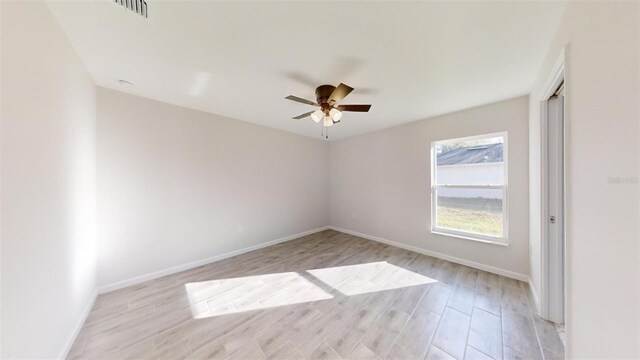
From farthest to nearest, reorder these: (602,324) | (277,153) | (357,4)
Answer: (277,153)
(357,4)
(602,324)

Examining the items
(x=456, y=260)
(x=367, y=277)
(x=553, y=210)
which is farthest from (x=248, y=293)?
(x=553, y=210)

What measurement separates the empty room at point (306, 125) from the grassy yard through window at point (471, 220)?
0.02m

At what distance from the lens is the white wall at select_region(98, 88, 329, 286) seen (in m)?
2.42

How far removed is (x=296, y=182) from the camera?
4504mm

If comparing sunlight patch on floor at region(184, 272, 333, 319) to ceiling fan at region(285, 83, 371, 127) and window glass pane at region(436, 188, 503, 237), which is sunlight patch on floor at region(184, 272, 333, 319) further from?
window glass pane at region(436, 188, 503, 237)

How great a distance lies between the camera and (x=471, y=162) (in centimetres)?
308

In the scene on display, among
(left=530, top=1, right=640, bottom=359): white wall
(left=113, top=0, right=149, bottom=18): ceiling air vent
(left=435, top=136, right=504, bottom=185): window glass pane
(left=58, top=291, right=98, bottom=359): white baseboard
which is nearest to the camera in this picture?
(left=530, top=1, right=640, bottom=359): white wall

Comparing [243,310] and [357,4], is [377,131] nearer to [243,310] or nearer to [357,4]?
[357,4]

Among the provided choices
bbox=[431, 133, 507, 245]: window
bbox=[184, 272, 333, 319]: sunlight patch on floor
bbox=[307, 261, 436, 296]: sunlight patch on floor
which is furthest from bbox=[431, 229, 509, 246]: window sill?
bbox=[184, 272, 333, 319]: sunlight patch on floor

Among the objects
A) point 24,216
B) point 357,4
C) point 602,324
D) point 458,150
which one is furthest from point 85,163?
point 458,150

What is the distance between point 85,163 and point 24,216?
114 centimetres

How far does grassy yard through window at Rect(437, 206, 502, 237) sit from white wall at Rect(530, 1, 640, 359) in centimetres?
189

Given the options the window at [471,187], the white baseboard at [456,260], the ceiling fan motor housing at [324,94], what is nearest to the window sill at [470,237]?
the window at [471,187]

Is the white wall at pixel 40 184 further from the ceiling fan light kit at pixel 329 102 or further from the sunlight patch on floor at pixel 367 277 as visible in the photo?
the sunlight patch on floor at pixel 367 277
